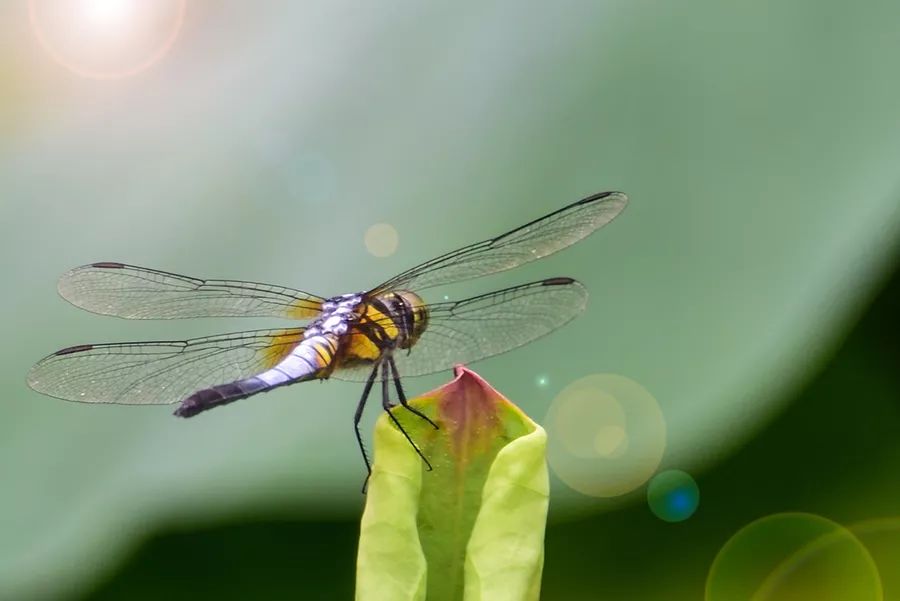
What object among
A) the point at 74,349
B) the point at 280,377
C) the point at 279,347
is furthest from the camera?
the point at 279,347

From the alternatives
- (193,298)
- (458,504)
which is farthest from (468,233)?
(458,504)

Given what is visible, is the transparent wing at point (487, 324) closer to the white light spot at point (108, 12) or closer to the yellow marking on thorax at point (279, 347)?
the yellow marking on thorax at point (279, 347)

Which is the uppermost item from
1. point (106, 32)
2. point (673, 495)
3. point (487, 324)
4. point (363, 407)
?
point (106, 32)

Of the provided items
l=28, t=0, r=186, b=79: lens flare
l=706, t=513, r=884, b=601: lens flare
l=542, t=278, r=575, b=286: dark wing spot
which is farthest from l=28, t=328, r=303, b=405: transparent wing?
l=706, t=513, r=884, b=601: lens flare

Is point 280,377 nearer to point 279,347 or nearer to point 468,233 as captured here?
point 279,347

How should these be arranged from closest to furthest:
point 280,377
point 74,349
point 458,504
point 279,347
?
point 458,504
point 280,377
point 74,349
point 279,347

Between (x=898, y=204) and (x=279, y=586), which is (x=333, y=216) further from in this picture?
(x=898, y=204)
